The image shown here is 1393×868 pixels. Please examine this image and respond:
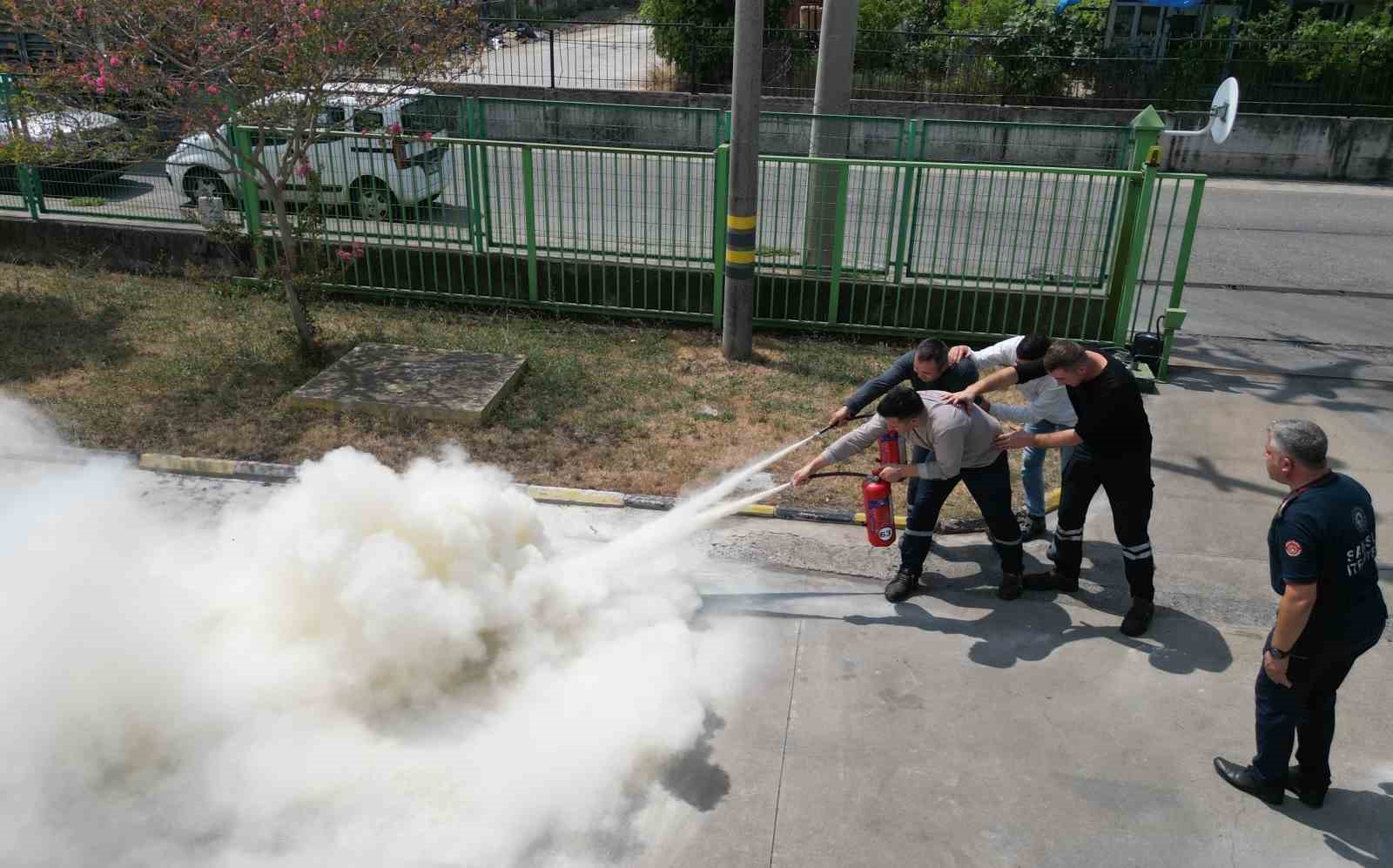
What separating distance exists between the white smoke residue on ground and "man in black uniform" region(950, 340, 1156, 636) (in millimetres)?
2089

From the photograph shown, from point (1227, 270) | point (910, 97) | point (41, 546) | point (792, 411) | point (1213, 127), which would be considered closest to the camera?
point (41, 546)

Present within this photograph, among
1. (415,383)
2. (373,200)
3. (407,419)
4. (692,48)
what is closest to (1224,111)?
(415,383)

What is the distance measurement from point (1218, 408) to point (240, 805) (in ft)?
24.9

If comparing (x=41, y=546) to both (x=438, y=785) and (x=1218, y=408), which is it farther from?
(x=1218, y=408)

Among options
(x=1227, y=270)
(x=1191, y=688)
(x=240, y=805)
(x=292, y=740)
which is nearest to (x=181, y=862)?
(x=240, y=805)

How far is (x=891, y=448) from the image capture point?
5527 mm

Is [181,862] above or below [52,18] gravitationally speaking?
below

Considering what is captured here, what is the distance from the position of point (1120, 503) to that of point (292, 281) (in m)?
6.50

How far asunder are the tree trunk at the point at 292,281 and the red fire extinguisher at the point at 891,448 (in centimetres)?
518

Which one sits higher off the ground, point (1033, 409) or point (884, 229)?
point (884, 229)

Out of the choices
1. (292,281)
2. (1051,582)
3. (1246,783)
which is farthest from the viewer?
(292,281)

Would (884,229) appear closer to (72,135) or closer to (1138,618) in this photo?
(1138,618)

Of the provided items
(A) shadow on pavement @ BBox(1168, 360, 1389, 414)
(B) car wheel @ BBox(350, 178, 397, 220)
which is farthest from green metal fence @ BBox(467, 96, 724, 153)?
(A) shadow on pavement @ BBox(1168, 360, 1389, 414)

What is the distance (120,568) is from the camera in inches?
205
